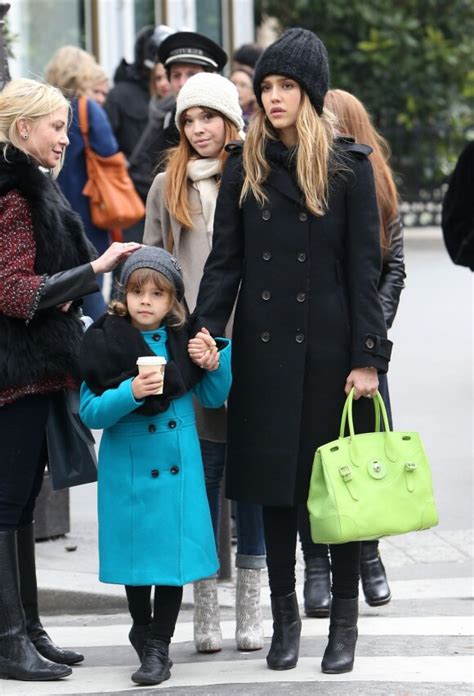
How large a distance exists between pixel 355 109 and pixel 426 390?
16.9ft

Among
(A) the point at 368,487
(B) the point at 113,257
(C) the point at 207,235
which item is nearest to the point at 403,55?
(C) the point at 207,235

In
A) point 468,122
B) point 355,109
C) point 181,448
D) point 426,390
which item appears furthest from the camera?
point 468,122

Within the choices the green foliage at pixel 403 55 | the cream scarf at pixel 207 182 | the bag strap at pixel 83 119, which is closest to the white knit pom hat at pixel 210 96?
the cream scarf at pixel 207 182

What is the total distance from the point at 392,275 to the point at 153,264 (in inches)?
57.0

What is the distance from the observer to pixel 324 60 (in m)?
4.91

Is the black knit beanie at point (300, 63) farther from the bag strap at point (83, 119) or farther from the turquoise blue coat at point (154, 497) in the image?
the bag strap at point (83, 119)

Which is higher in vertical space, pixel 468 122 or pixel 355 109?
pixel 355 109

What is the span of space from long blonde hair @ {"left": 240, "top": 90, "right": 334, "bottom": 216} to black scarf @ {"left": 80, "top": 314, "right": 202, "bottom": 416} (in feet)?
1.89

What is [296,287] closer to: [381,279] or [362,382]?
[362,382]

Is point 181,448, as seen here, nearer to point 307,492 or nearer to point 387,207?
point 307,492

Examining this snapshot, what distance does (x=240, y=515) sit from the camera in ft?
18.1

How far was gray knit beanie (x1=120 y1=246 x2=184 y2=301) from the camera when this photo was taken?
15.8 ft

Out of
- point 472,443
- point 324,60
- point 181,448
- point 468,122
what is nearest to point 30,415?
point 181,448

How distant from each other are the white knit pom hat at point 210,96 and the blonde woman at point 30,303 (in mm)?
573
